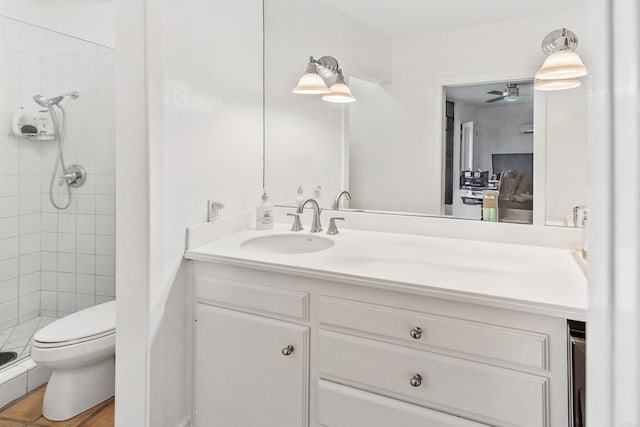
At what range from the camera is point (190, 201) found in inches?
66.2

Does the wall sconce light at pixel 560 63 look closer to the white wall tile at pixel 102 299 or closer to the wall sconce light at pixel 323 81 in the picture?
the wall sconce light at pixel 323 81

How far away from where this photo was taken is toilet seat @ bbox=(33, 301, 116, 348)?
1830 millimetres

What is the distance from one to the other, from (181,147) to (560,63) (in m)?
1.48

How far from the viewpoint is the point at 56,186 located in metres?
2.63

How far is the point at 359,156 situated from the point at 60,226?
1.99 meters

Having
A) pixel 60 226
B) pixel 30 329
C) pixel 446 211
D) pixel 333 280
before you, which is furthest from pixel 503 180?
pixel 30 329

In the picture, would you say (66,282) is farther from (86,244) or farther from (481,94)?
(481,94)

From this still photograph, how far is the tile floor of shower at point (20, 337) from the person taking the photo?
7.48 feet

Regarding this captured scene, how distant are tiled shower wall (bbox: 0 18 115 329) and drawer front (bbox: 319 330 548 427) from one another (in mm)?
1855

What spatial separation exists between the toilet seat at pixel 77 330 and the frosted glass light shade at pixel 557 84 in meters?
2.17

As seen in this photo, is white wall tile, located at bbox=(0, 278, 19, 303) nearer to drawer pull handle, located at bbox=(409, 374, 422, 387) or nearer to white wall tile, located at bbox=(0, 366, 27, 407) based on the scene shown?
white wall tile, located at bbox=(0, 366, 27, 407)

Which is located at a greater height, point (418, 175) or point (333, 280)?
point (418, 175)

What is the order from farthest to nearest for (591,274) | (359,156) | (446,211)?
(359,156) < (446,211) < (591,274)

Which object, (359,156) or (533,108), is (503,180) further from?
(359,156)
